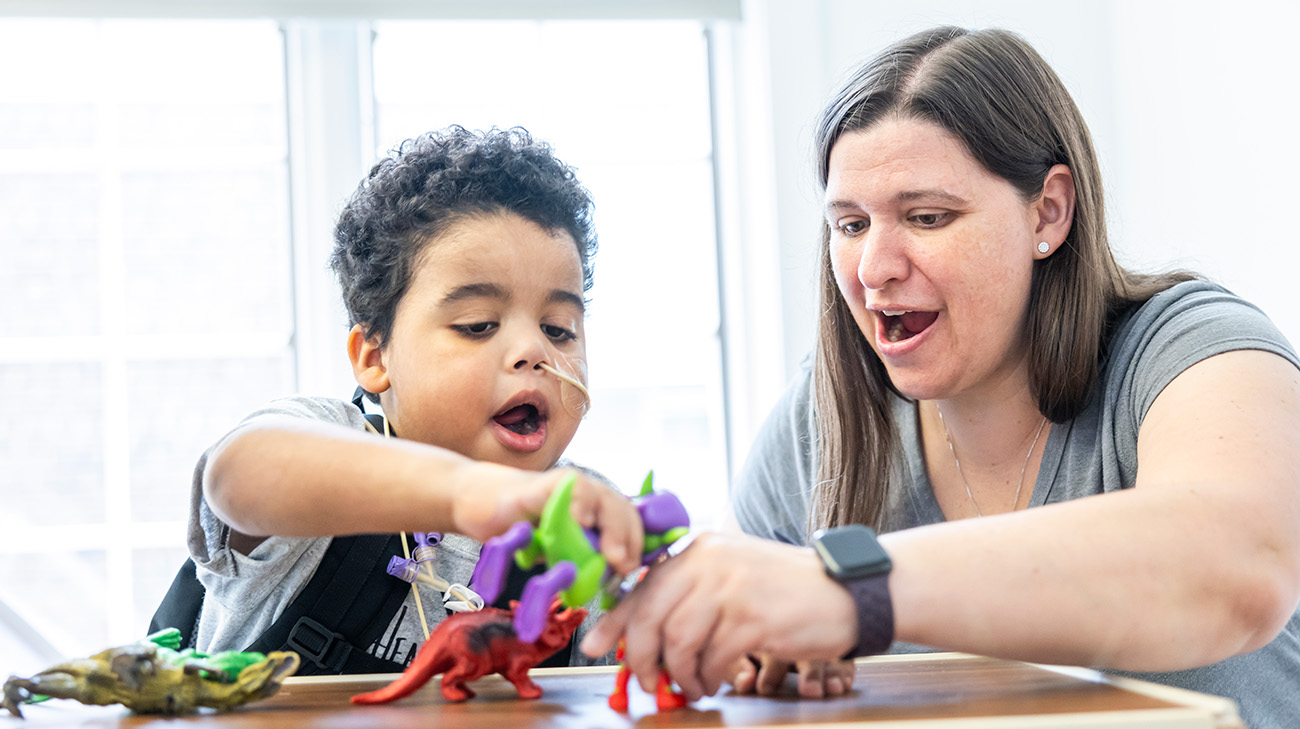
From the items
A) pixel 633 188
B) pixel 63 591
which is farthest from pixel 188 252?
pixel 633 188

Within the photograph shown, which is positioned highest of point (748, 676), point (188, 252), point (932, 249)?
point (188, 252)

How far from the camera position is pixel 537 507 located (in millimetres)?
646

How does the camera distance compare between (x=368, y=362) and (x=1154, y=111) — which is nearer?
(x=368, y=362)

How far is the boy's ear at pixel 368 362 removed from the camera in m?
1.16

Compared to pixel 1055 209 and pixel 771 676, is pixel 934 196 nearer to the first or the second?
pixel 1055 209

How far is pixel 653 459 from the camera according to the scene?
2326 millimetres

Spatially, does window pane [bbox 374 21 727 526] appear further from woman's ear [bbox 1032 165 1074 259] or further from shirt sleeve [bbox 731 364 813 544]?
woman's ear [bbox 1032 165 1074 259]

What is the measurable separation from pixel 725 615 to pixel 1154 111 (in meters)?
1.88

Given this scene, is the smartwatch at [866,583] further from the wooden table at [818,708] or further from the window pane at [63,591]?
the window pane at [63,591]

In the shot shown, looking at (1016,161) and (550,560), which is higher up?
(1016,161)

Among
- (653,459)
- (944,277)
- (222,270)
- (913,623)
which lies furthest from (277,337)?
(913,623)

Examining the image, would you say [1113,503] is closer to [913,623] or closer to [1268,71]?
[913,623]

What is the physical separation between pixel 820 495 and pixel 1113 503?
1.95 ft

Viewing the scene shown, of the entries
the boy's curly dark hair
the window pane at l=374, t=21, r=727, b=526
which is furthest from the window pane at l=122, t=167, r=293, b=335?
the boy's curly dark hair
